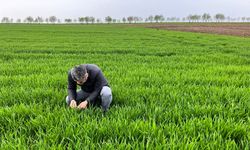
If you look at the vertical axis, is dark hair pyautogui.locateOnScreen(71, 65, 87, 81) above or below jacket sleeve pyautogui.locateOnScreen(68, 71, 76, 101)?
above

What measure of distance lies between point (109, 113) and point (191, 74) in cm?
397

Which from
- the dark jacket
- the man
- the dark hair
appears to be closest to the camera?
the dark hair

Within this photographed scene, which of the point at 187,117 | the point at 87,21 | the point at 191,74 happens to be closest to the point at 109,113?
the point at 187,117

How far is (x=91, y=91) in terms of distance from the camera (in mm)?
4793

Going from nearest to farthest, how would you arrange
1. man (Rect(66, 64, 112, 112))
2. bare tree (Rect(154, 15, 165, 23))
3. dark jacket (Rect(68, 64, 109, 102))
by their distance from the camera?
1. man (Rect(66, 64, 112, 112))
2. dark jacket (Rect(68, 64, 109, 102))
3. bare tree (Rect(154, 15, 165, 23))

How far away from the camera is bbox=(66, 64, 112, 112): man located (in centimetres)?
442

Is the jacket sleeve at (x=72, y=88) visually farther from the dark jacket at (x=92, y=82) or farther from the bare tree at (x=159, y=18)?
the bare tree at (x=159, y=18)

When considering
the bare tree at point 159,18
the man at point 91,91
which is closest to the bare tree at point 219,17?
the bare tree at point 159,18

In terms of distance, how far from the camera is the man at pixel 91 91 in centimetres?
442

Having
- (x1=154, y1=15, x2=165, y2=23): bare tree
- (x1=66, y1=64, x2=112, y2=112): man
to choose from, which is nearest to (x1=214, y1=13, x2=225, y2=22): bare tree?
(x1=154, y1=15, x2=165, y2=23): bare tree

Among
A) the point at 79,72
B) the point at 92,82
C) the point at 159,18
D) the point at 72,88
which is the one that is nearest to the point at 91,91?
the point at 92,82

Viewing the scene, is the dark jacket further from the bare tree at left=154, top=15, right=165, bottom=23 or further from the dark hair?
the bare tree at left=154, top=15, right=165, bottom=23

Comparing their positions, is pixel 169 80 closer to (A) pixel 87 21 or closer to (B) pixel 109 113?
(B) pixel 109 113

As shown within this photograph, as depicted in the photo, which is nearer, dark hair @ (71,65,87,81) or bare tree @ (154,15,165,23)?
dark hair @ (71,65,87,81)
